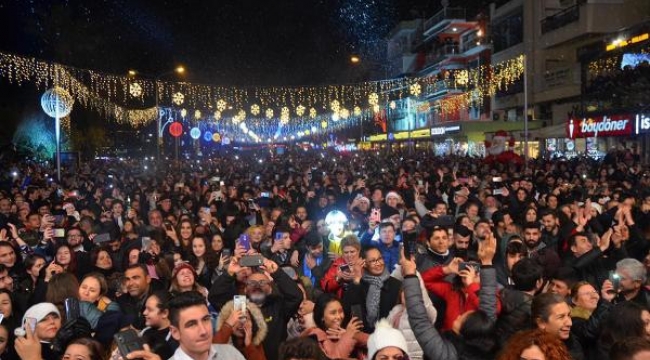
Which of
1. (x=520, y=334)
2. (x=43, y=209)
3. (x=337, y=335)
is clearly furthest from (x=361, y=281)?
(x=43, y=209)

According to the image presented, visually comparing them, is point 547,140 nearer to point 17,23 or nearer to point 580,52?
point 580,52

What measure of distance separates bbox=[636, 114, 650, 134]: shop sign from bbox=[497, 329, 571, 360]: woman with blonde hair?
23427 mm

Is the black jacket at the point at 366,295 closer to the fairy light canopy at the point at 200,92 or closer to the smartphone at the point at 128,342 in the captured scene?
the smartphone at the point at 128,342

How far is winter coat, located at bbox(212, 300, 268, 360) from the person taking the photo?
4.39 m

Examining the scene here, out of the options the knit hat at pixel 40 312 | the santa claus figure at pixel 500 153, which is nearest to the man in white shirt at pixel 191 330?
the knit hat at pixel 40 312

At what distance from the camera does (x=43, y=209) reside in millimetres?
11555

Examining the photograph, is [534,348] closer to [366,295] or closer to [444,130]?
[366,295]

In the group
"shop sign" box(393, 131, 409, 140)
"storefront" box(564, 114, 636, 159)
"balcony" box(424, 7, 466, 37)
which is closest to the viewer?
"storefront" box(564, 114, 636, 159)

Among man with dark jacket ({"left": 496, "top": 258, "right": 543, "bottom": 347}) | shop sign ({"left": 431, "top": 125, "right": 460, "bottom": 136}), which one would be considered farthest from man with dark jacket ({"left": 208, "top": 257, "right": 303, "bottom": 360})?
shop sign ({"left": 431, "top": 125, "right": 460, "bottom": 136})

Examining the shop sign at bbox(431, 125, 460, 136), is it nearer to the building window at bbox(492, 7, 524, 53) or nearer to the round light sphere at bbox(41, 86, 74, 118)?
the building window at bbox(492, 7, 524, 53)

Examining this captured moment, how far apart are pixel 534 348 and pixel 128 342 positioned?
2.15 metres

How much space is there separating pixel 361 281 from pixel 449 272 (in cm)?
86

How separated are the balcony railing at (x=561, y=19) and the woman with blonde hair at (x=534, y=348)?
34674 millimetres

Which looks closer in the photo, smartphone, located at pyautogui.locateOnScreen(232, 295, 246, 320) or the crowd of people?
the crowd of people
